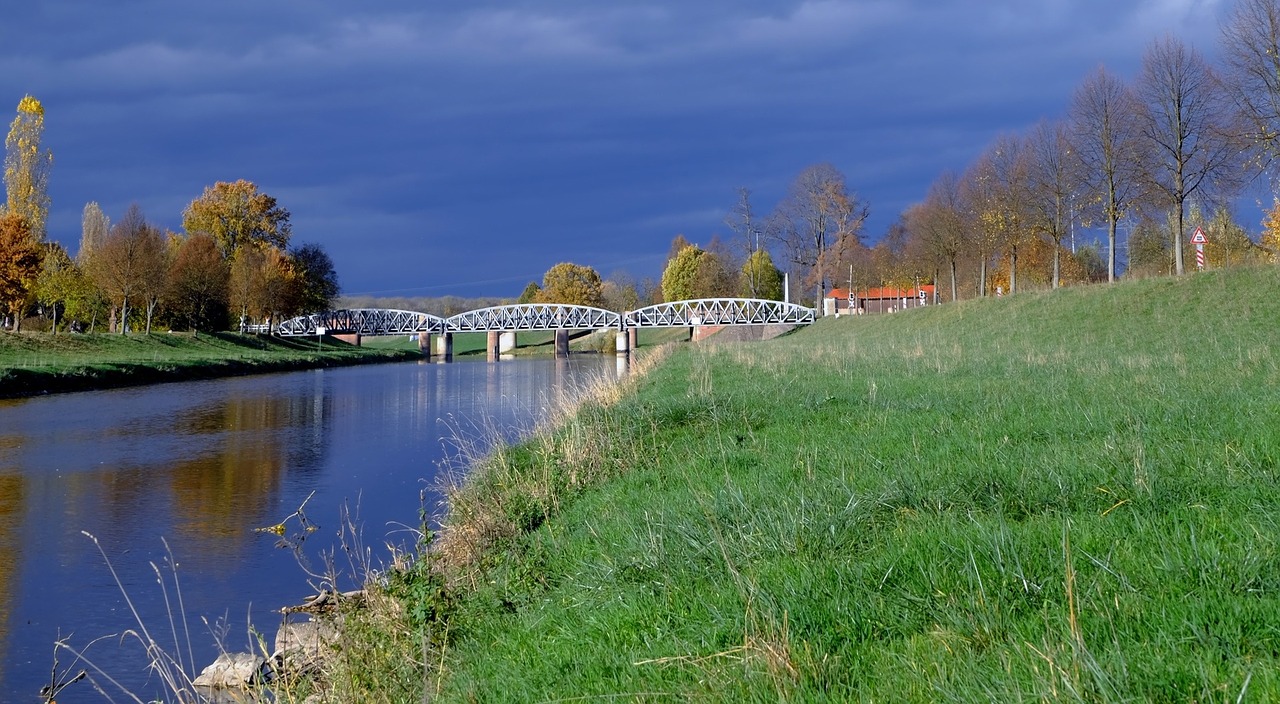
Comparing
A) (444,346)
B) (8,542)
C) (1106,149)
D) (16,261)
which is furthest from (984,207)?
(444,346)

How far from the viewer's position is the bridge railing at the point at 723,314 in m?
82.8

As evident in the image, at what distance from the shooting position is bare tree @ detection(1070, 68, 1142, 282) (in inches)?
1458

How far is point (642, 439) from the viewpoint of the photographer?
1083cm

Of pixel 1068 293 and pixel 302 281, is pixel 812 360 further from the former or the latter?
pixel 302 281

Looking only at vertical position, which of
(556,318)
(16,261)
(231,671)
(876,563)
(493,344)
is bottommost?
(231,671)

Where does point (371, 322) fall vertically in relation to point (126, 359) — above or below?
above

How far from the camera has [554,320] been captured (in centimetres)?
10188

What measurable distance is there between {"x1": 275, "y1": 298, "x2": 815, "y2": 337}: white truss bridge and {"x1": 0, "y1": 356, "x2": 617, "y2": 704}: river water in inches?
2239

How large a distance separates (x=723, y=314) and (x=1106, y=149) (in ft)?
166

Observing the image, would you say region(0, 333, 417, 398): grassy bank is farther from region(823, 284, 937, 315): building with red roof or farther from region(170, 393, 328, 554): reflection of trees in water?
region(823, 284, 937, 315): building with red roof

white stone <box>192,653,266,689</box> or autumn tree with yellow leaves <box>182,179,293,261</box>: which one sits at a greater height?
autumn tree with yellow leaves <box>182,179,293,261</box>

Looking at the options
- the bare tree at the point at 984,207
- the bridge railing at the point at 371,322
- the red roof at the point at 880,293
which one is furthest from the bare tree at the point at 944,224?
the bridge railing at the point at 371,322

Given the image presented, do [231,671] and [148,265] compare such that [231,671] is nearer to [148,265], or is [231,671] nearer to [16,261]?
A: [16,261]

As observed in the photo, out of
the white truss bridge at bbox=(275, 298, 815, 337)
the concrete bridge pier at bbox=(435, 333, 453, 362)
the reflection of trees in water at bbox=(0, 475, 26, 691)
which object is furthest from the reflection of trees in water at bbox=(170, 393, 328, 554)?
the concrete bridge pier at bbox=(435, 333, 453, 362)
